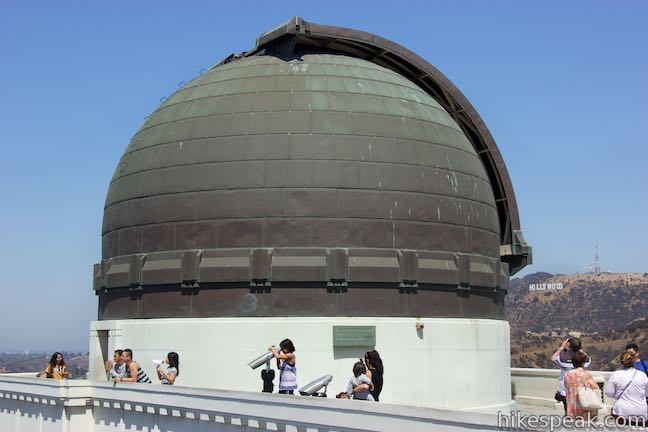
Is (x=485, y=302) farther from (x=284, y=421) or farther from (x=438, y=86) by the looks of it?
(x=284, y=421)

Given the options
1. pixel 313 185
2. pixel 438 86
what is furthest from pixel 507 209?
pixel 313 185

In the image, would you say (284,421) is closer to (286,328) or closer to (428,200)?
(286,328)

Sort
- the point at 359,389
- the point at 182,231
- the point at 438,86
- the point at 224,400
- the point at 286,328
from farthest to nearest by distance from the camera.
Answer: the point at 438,86 → the point at 182,231 → the point at 286,328 → the point at 224,400 → the point at 359,389

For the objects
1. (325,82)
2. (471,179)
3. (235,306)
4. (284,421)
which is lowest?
(284,421)

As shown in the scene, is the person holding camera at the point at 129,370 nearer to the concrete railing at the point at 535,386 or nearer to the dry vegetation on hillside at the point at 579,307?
the concrete railing at the point at 535,386

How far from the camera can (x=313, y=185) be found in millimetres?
24812

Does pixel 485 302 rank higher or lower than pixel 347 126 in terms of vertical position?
lower

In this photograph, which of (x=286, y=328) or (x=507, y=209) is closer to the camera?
(x=286, y=328)

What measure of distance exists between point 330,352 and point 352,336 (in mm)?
764

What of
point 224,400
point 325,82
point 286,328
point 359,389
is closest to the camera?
point 359,389

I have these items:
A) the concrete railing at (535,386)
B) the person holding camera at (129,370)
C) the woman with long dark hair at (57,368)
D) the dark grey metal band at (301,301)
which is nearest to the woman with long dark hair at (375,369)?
the person holding camera at (129,370)

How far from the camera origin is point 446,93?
3306cm


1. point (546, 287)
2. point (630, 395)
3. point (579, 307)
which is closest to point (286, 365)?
point (630, 395)

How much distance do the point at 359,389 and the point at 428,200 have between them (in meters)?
11.1
